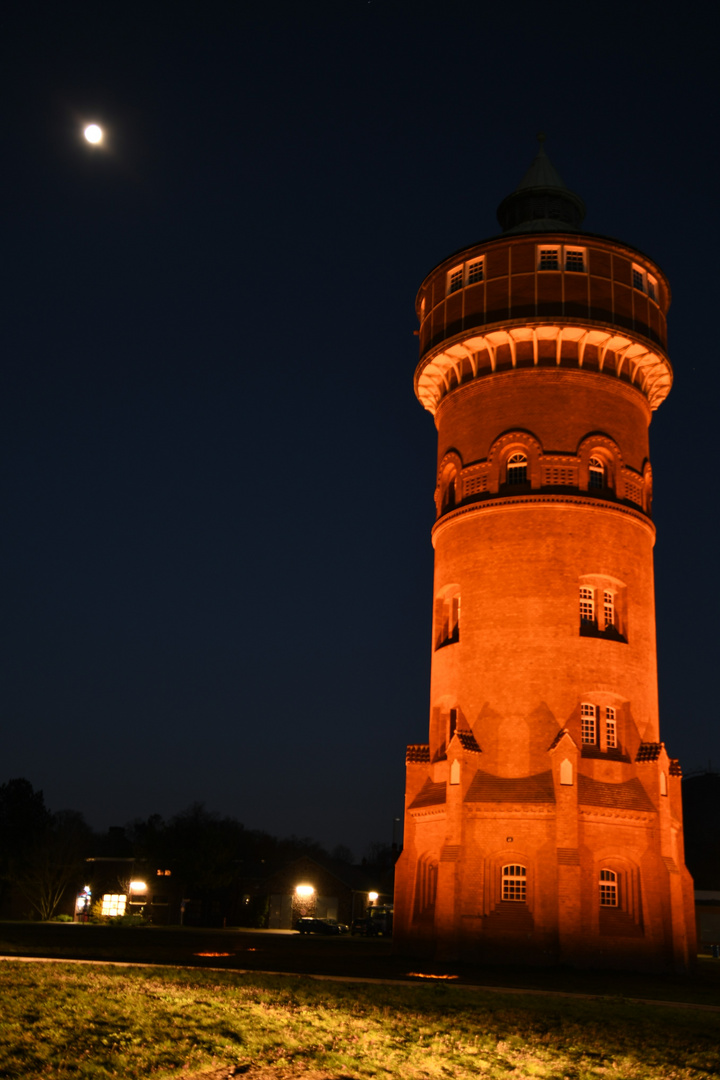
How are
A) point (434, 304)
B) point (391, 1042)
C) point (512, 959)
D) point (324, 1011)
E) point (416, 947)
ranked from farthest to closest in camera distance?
1. point (434, 304)
2. point (416, 947)
3. point (512, 959)
4. point (324, 1011)
5. point (391, 1042)

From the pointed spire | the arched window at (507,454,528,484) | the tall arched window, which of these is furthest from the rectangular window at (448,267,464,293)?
the arched window at (507,454,528,484)

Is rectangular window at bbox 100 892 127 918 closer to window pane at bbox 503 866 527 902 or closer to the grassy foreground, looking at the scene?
window pane at bbox 503 866 527 902

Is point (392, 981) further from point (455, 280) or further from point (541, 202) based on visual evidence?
point (541, 202)

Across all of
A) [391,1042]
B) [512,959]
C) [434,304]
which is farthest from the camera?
[434,304]

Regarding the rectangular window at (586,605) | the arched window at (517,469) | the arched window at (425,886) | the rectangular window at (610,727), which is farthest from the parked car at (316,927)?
the arched window at (517,469)

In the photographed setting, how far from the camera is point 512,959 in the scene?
104 ft

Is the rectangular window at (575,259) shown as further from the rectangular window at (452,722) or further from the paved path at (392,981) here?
the paved path at (392,981)

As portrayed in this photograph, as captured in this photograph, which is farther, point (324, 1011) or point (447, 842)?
point (447, 842)

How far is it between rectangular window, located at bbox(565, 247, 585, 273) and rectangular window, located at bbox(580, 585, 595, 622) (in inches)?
489

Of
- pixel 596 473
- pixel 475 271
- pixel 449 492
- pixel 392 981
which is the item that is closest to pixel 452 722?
pixel 449 492

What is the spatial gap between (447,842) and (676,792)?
8.44 metres

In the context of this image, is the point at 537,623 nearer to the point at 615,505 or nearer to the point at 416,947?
the point at 615,505

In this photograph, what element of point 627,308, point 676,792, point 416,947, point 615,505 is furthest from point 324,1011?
point 627,308

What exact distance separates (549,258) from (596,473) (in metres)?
8.62
